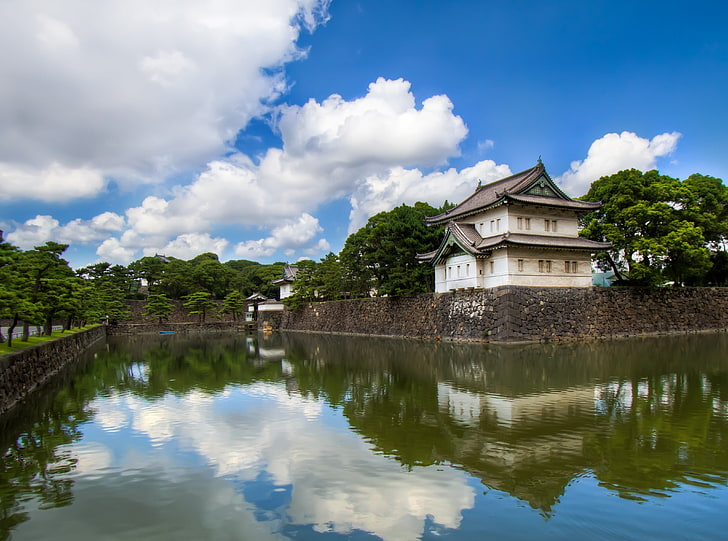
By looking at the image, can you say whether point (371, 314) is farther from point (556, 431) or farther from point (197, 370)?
point (556, 431)

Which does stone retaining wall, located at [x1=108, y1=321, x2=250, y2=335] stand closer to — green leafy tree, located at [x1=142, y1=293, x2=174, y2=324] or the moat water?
green leafy tree, located at [x1=142, y1=293, x2=174, y2=324]

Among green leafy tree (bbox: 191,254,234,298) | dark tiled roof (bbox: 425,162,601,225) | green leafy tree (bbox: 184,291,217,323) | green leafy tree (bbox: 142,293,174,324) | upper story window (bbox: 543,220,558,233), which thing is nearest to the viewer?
dark tiled roof (bbox: 425,162,601,225)

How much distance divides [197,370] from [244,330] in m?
35.6

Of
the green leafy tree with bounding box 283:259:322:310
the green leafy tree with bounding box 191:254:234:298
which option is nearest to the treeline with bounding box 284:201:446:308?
the green leafy tree with bounding box 283:259:322:310

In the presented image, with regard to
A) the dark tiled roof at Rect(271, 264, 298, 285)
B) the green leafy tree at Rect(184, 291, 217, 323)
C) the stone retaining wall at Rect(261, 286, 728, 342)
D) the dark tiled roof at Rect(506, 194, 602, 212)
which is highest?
the dark tiled roof at Rect(506, 194, 602, 212)

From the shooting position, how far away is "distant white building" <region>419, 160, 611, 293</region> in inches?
960

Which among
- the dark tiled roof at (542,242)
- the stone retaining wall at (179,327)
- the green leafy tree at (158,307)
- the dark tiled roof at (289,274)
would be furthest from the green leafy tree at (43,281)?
the dark tiled roof at (289,274)

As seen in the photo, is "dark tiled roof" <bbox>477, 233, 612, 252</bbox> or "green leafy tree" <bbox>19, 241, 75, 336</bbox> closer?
"green leafy tree" <bbox>19, 241, 75, 336</bbox>

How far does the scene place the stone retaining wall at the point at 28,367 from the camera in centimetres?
1092

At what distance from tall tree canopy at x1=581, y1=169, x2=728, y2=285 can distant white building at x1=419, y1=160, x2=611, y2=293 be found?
6.76 feet

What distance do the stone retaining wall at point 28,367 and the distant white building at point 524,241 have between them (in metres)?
19.5

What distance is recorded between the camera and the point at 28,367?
1359 cm

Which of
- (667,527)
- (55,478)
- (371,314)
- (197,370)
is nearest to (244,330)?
(371,314)

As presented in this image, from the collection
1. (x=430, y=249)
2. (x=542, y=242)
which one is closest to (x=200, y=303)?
(x=430, y=249)
